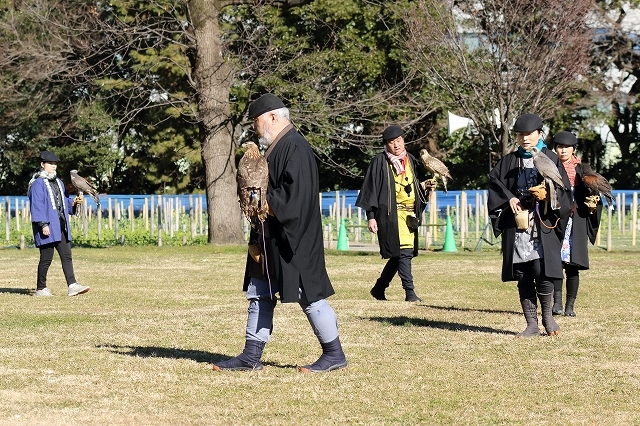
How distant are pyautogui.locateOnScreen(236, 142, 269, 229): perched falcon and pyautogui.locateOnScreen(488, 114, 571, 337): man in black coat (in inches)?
109

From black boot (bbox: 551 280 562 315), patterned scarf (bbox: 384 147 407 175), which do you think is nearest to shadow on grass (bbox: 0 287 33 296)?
patterned scarf (bbox: 384 147 407 175)

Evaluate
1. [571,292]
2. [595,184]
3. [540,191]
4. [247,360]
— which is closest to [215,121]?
[571,292]

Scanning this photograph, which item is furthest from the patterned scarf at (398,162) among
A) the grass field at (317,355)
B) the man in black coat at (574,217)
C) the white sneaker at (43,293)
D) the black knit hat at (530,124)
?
the white sneaker at (43,293)

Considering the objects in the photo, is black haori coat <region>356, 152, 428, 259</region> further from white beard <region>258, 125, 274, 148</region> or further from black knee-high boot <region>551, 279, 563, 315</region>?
white beard <region>258, 125, 274, 148</region>

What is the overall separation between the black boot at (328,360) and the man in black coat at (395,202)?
4.57 m

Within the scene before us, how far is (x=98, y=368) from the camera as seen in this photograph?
8.05 metres

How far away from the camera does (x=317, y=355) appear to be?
868 cm

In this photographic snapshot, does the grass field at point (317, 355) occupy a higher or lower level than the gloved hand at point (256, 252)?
lower

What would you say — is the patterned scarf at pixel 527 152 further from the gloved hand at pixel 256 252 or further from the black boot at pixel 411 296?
the black boot at pixel 411 296

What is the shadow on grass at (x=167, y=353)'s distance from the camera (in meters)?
8.57

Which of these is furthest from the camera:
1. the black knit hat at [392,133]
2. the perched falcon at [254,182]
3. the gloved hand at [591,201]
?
the black knit hat at [392,133]

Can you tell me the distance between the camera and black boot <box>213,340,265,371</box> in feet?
25.6

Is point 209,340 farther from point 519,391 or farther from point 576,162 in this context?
point 576,162

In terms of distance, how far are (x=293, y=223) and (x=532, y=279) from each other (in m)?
3.06
